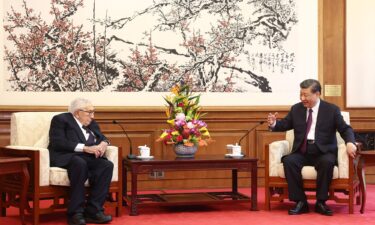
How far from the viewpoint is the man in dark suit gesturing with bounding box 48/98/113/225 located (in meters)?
5.38

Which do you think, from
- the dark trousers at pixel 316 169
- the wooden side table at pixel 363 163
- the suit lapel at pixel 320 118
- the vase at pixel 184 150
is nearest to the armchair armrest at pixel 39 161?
the vase at pixel 184 150

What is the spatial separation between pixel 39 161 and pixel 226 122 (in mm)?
2733

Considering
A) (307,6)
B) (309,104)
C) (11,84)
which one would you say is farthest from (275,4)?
(11,84)

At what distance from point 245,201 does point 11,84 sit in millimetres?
2703

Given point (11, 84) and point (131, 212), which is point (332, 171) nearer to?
point (131, 212)

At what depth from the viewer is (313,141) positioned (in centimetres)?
615

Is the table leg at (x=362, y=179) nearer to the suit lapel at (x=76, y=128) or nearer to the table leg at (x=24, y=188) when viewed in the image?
the suit lapel at (x=76, y=128)

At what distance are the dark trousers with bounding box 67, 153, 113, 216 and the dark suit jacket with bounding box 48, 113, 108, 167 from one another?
0.33 feet

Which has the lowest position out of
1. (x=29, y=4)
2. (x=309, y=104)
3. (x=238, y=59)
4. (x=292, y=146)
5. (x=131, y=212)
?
(x=131, y=212)

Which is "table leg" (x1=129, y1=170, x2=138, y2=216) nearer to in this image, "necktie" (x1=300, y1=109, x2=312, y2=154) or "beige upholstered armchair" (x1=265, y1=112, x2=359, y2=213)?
"beige upholstered armchair" (x1=265, y1=112, x2=359, y2=213)

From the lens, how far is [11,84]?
7.01 meters

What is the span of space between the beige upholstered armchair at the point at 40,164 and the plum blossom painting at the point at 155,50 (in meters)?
1.17

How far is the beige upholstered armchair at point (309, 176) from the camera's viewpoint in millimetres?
5879

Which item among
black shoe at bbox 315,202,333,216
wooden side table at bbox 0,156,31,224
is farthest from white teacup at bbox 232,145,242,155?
wooden side table at bbox 0,156,31,224
